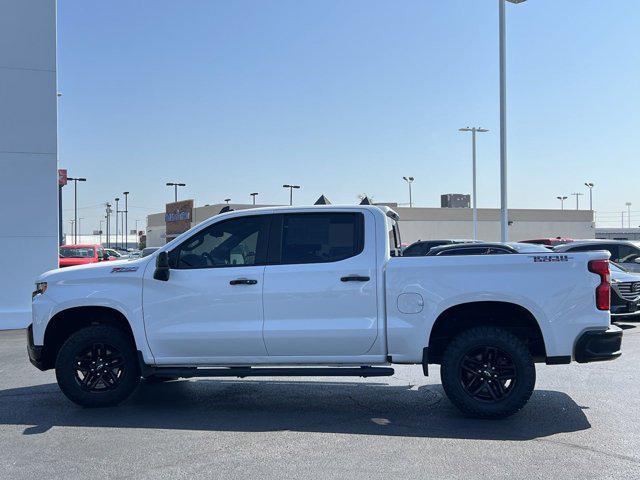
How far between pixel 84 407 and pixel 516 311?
4559 millimetres

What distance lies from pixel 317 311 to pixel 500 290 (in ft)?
5.79

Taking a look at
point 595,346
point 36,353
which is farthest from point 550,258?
point 36,353

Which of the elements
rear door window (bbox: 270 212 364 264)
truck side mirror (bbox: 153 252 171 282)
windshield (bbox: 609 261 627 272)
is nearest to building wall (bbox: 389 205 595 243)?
windshield (bbox: 609 261 627 272)

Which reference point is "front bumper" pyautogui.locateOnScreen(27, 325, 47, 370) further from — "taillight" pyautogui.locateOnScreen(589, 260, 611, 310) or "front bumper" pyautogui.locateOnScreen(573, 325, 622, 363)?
"taillight" pyautogui.locateOnScreen(589, 260, 611, 310)

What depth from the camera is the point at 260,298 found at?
6762mm

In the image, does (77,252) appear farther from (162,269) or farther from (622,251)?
(162,269)

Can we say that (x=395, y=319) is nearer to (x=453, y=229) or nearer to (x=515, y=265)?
(x=515, y=265)

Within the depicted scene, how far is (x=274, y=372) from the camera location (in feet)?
22.3

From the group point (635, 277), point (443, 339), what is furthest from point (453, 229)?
point (443, 339)

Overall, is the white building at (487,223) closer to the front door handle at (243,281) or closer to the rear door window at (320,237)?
the rear door window at (320,237)

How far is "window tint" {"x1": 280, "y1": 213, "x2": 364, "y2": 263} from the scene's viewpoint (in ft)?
22.5

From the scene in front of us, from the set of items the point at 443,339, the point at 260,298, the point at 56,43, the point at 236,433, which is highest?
the point at 56,43

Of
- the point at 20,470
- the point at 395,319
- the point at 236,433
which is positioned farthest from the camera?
the point at 395,319

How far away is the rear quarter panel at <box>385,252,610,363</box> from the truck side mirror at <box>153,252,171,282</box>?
Answer: 2239 millimetres
